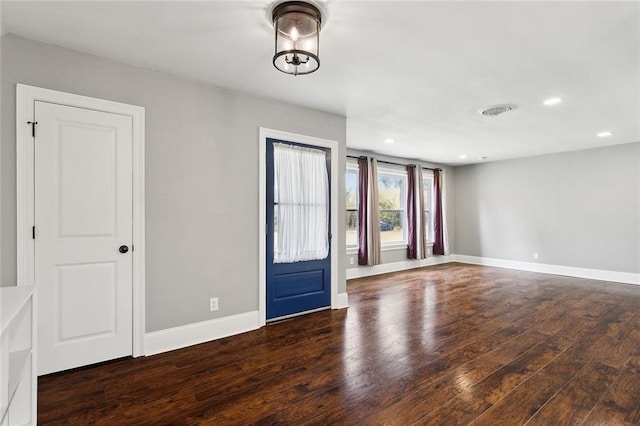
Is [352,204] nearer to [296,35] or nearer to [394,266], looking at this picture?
[394,266]

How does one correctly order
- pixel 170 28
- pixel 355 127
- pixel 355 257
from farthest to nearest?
pixel 355 257, pixel 355 127, pixel 170 28

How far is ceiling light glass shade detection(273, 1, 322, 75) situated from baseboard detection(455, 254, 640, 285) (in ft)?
22.7

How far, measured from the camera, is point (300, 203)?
3844 millimetres

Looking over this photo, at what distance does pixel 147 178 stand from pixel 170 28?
1255mm

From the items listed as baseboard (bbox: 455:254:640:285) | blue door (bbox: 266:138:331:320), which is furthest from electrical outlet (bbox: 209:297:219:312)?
baseboard (bbox: 455:254:640:285)

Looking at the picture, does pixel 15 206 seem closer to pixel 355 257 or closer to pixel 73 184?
pixel 73 184

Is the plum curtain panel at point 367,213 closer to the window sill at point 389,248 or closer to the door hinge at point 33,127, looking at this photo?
the window sill at point 389,248

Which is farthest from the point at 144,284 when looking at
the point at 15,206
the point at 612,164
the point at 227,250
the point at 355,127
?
the point at 612,164

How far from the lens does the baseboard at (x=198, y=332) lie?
286 centimetres

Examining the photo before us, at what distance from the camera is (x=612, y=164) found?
233 inches

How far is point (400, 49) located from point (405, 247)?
17.6ft

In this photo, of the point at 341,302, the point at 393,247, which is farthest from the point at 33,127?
the point at 393,247

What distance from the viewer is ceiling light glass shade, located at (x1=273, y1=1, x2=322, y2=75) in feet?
6.44

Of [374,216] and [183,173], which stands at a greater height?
[183,173]
